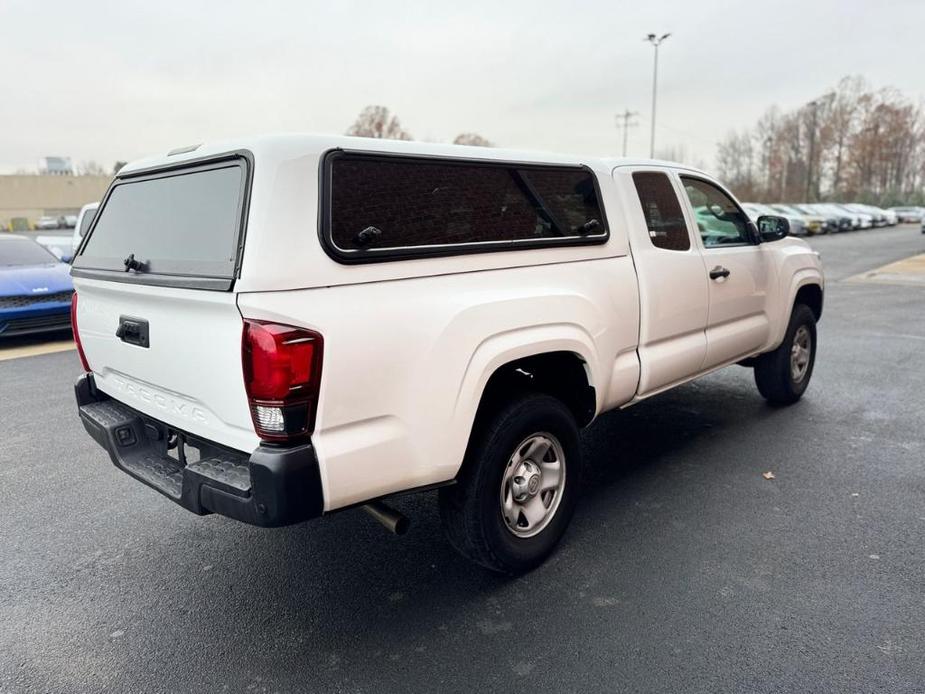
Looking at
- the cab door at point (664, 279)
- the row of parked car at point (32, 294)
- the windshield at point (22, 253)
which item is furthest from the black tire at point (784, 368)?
the windshield at point (22, 253)

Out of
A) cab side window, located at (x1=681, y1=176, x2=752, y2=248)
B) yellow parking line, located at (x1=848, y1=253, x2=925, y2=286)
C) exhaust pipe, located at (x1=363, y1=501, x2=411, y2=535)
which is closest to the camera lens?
exhaust pipe, located at (x1=363, y1=501, x2=411, y2=535)

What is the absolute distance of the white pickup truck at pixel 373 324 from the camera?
92.3 inches

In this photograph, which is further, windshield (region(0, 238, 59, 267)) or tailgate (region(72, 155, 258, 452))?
windshield (region(0, 238, 59, 267))

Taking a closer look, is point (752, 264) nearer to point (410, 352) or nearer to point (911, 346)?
point (410, 352)

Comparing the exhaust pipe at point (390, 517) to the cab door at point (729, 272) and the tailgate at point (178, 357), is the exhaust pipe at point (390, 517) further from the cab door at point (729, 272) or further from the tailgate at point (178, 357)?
the cab door at point (729, 272)

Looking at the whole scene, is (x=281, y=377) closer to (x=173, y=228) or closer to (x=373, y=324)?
(x=373, y=324)

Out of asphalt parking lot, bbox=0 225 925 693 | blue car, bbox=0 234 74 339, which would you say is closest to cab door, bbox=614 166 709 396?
asphalt parking lot, bbox=0 225 925 693

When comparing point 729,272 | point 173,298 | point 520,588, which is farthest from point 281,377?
point 729,272

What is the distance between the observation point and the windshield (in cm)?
935

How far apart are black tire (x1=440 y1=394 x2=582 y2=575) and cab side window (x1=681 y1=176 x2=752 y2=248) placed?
84.6 inches

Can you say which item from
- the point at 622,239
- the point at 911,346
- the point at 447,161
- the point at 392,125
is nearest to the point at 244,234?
the point at 447,161

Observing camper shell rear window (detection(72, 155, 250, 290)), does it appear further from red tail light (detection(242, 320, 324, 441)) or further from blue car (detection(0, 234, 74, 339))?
blue car (detection(0, 234, 74, 339))

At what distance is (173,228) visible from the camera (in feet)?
9.53

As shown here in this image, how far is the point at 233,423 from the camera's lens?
2.47m
